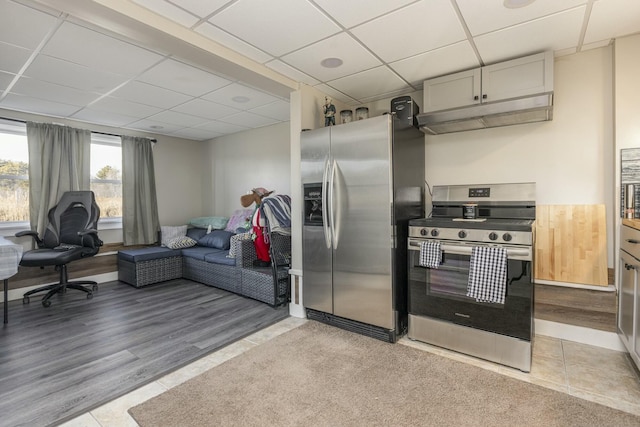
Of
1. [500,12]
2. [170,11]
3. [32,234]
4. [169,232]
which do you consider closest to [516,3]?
[500,12]

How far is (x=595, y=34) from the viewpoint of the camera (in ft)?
7.31

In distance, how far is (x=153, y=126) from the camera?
484cm

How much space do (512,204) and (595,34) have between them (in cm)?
132

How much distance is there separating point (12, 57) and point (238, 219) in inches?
121

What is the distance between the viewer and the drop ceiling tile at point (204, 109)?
12.5 ft

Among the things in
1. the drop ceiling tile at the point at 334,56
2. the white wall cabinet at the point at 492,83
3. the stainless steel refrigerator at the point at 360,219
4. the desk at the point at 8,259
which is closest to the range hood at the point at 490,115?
the white wall cabinet at the point at 492,83

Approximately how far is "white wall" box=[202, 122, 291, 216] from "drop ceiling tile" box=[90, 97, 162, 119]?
1.53m

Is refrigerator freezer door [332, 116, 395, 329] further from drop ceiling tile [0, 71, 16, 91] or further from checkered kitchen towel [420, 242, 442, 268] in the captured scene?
drop ceiling tile [0, 71, 16, 91]

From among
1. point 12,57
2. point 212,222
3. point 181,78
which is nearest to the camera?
point 12,57

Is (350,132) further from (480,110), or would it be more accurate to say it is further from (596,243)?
(596,243)

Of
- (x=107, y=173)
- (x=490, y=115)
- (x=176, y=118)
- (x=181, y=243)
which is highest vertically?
(x=176, y=118)

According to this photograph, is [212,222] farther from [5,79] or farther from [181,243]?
[5,79]

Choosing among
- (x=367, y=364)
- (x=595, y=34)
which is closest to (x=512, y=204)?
(x=595, y=34)

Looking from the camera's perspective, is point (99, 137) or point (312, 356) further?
point (99, 137)
